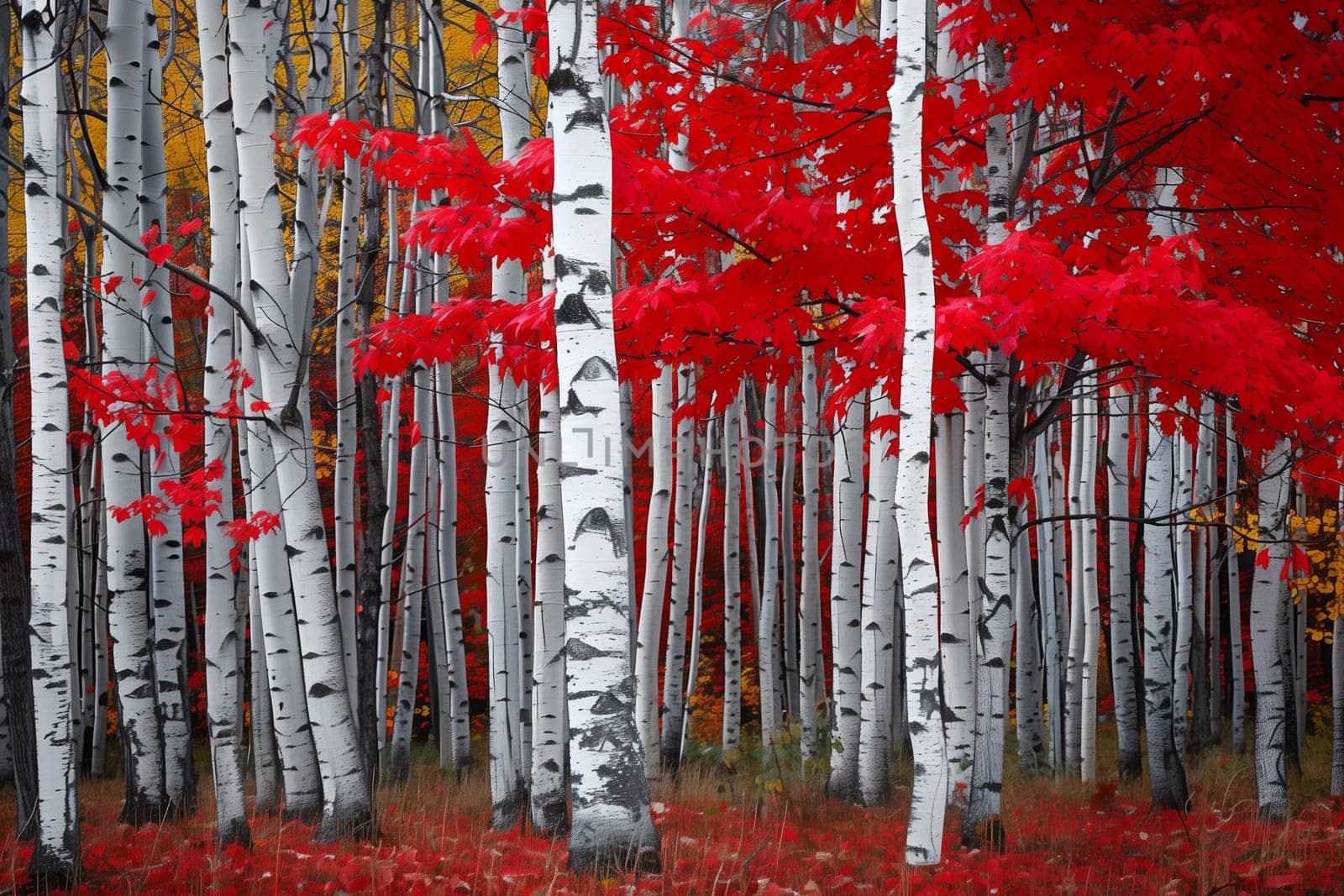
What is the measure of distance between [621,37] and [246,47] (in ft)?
6.77

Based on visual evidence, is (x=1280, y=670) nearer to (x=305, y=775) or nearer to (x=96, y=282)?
(x=305, y=775)

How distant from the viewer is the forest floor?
4.20 meters

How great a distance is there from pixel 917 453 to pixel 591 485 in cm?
142

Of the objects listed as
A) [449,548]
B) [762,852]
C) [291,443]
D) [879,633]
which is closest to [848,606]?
[879,633]

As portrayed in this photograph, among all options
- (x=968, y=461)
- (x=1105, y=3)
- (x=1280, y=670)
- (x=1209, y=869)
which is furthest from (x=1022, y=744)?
(x=1105, y=3)

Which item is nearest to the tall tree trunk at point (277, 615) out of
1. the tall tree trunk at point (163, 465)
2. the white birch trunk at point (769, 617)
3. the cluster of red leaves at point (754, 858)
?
the cluster of red leaves at point (754, 858)

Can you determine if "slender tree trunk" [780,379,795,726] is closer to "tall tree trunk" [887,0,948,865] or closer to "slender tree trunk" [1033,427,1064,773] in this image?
"slender tree trunk" [1033,427,1064,773]

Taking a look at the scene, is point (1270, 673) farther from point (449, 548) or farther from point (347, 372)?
point (347, 372)

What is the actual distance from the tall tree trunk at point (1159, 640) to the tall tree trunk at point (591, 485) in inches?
206

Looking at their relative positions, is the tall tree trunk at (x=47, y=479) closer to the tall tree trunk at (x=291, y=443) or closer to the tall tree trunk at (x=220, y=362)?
the tall tree trunk at (x=291, y=443)

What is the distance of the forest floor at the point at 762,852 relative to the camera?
13.8 feet

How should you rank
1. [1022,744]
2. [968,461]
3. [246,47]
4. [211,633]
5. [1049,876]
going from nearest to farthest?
[1049,876] → [246,47] → [211,633] → [968,461] → [1022,744]

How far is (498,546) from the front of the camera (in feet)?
21.1

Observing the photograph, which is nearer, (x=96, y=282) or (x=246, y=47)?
(x=246, y=47)
